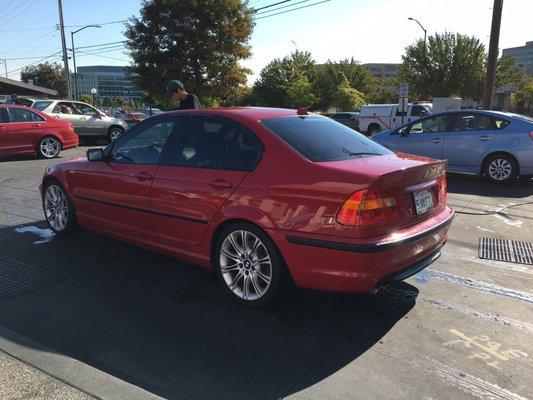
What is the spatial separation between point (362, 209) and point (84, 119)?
52.2ft

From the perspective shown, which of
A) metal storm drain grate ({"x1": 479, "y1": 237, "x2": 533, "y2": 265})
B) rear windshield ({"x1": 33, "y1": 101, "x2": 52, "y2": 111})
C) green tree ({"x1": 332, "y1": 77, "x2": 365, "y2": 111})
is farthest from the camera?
green tree ({"x1": 332, "y1": 77, "x2": 365, "y2": 111})

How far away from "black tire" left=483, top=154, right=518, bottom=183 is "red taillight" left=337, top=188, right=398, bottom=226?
7.28 meters

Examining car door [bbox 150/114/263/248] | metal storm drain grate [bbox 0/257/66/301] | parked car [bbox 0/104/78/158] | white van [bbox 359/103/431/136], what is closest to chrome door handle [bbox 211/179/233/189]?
car door [bbox 150/114/263/248]

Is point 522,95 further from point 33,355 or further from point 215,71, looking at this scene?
point 33,355

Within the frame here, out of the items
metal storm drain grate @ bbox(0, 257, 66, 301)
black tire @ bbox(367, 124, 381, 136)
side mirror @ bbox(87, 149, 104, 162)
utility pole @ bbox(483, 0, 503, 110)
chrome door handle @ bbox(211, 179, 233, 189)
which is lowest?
black tire @ bbox(367, 124, 381, 136)

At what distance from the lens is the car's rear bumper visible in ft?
11.1

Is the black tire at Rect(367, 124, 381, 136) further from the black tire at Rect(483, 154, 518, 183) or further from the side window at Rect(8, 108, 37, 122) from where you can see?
the side window at Rect(8, 108, 37, 122)

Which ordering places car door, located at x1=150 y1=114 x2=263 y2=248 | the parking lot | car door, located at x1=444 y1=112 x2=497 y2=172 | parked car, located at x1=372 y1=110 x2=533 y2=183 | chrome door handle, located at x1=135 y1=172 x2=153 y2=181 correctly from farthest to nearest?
car door, located at x1=444 y1=112 x2=497 y2=172 < parked car, located at x1=372 y1=110 x2=533 y2=183 < chrome door handle, located at x1=135 y1=172 x2=153 y2=181 < car door, located at x1=150 y1=114 x2=263 y2=248 < the parking lot

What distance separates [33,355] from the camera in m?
3.08

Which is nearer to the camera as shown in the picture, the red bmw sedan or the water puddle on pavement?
the red bmw sedan

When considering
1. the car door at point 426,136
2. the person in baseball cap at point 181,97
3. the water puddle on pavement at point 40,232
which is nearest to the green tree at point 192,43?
the car door at point 426,136

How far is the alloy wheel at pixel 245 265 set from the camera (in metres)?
3.86

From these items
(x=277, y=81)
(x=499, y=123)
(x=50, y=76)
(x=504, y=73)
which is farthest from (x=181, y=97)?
(x=50, y=76)

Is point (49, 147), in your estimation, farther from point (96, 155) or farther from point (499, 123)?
point (499, 123)
